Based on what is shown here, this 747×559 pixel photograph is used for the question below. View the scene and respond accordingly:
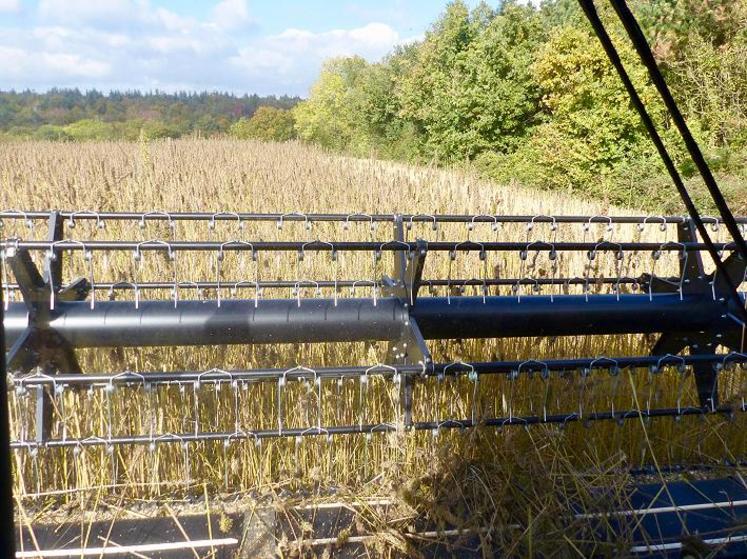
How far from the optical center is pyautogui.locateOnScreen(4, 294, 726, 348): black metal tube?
2.09 meters

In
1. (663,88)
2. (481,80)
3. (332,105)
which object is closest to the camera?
(663,88)

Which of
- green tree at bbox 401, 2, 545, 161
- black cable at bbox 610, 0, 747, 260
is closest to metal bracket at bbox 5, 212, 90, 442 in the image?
black cable at bbox 610, 0, 747, 260

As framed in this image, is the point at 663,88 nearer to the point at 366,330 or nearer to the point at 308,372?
the point at 308,372

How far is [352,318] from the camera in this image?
2.17m

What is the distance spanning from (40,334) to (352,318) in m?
0.99

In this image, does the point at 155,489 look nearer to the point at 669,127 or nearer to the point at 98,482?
the point at 98,482

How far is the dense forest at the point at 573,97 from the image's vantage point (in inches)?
467

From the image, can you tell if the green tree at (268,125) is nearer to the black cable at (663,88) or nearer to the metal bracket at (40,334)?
the metal bracket at (40,334)

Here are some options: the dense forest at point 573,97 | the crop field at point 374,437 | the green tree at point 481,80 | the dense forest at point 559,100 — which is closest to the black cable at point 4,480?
the crop field at point 374,437

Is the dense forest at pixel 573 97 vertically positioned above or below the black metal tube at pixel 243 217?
above

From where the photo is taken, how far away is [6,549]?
1.93 ft

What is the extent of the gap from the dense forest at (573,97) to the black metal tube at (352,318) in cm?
611

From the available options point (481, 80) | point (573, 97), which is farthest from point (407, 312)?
point (481, 80)

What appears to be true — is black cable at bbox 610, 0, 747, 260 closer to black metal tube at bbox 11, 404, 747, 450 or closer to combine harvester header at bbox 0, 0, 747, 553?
combine harvester header at bbox 0, 0, 747, 553
